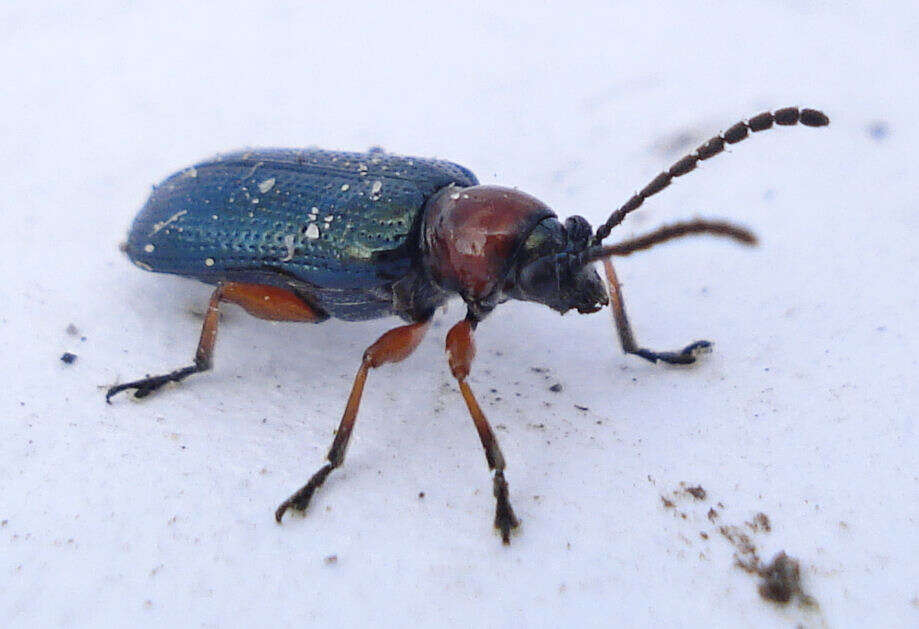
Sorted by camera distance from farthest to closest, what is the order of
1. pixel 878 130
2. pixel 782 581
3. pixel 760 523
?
pixel 878 130 → pixel 760 523 → pixel 782 581

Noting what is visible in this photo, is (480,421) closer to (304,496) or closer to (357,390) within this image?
(357,390)

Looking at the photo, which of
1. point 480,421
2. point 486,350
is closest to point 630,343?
point 486,350

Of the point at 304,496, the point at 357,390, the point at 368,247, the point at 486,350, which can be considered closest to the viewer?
the point at 304,496

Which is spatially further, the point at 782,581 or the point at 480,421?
the point at 480,421

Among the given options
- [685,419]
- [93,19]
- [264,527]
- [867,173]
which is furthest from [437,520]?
[93,19]

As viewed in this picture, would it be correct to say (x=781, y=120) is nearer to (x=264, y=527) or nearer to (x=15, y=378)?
(x=264, y=527)

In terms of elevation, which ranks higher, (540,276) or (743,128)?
(743,128)

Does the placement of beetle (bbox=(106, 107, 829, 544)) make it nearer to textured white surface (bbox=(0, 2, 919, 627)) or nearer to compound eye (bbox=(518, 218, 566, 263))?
compound eye (bbox=(518, 218, 566, 263))
